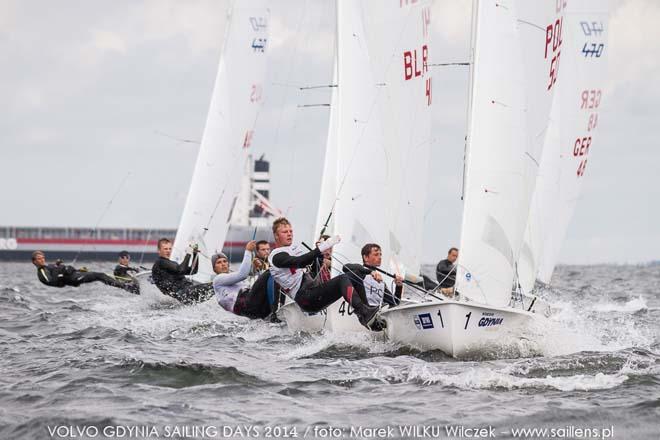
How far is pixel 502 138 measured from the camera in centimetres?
1179

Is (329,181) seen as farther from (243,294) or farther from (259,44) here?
(259,44)

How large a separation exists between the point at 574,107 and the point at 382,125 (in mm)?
8383

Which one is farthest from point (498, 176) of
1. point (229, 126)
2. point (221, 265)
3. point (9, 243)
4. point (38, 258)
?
point (9, 243)

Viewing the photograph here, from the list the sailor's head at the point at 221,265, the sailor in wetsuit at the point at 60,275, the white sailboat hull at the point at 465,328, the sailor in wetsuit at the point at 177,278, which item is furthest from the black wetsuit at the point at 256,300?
the sailor in wetsuit at the point at 60,275

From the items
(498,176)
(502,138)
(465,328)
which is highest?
(502,138)

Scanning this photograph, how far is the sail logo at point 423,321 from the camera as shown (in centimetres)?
1053

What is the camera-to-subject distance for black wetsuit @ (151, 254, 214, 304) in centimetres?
1694

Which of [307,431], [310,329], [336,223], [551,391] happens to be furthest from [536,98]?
[307,431]

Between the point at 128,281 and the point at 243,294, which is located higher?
the point at 243,294

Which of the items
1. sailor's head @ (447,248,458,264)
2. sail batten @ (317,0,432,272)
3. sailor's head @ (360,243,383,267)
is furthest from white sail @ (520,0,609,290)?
sailor's head @ (360,243,383,267)

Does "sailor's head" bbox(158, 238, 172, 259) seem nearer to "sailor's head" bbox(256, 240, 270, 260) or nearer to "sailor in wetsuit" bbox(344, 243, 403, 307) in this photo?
"sailor's head" bbox(256, 240, 270, 260)

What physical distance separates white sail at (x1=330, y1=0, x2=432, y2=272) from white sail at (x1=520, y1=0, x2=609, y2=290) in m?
5.48

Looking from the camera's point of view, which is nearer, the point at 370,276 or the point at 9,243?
the point at 370,276

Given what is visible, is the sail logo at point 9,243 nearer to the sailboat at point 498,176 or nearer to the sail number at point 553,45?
the sailboat at point 498,176
